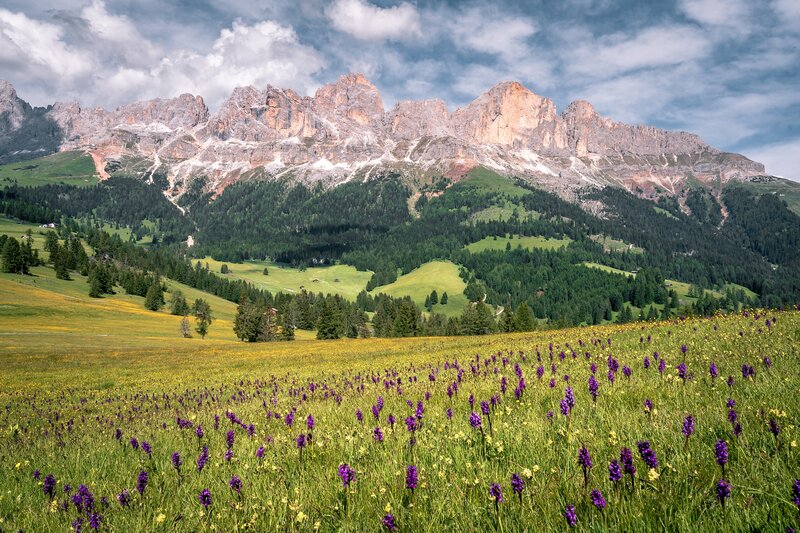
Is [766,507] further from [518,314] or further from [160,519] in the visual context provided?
[518,314]

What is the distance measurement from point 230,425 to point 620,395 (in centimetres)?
762

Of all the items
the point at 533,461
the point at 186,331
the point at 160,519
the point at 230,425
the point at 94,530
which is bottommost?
the point at 186,331

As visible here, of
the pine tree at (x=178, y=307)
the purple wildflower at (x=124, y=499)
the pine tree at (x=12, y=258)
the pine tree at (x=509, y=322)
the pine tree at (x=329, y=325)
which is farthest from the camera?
the pine tree at (x=178, y=307)

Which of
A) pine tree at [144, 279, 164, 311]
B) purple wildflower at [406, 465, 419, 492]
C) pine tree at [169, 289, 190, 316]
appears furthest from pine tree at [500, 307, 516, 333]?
pine tree at [144, 279, 164, 311]

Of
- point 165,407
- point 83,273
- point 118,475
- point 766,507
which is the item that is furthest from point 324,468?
point 83,273

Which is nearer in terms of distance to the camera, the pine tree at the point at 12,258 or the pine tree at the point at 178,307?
the pine tree at the point at 12,258

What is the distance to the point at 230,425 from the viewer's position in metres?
8.79

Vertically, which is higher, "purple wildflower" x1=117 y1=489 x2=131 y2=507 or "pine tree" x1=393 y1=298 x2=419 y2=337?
"purple wildflower" x1=117 y1=489 x2=131 y2=507

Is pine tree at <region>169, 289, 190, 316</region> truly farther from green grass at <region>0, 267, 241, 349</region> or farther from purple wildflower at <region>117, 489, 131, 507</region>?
purple wildflower at <region>117, 489, 131, 507</region>

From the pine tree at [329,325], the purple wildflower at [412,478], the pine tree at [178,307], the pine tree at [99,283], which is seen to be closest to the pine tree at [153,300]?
the pine tree at [178,307]

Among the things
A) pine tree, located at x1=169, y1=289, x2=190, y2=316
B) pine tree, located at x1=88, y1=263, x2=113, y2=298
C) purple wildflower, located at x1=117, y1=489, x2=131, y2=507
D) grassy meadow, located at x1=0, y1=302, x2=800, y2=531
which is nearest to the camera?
grassy meadow, located at x1=0, y1=302, x2=800, y2=531

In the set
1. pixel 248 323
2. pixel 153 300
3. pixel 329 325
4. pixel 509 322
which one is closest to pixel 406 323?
pixel 329 325

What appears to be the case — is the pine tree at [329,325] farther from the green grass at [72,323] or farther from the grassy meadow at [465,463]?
the grassy meadow at [465,463]

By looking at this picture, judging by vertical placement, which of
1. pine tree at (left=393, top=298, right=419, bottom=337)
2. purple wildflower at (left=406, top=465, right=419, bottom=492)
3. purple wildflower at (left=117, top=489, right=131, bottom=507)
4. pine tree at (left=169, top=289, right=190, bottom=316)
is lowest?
pine tree at (left=169, top=289, right=190, bottom=316)
